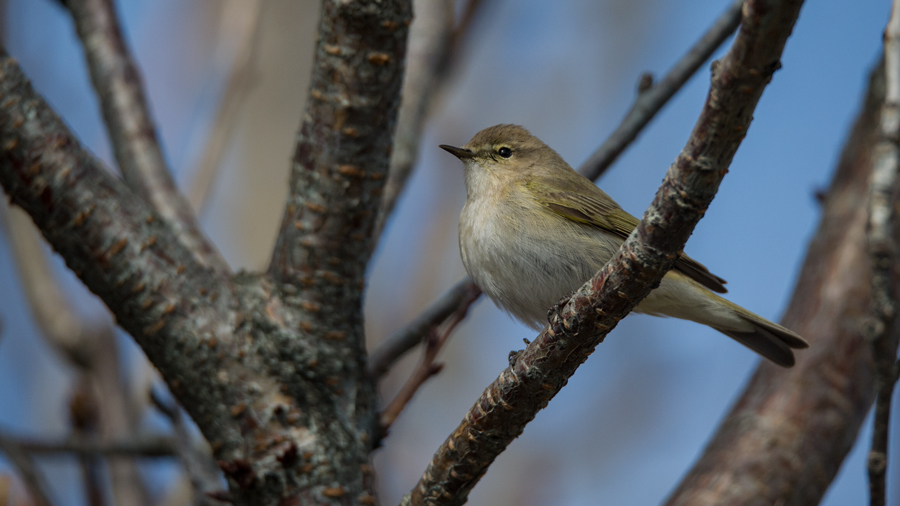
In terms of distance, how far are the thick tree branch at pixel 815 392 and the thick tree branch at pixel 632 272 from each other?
1.48 m

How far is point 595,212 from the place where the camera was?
3.55 m

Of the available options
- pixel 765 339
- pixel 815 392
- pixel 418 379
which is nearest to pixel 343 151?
pixel 418 379

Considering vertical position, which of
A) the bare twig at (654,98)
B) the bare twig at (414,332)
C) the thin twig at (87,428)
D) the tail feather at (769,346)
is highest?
the bare twig at (654,98)

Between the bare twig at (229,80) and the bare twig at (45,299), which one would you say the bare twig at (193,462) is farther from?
the bare twig at (229,80)

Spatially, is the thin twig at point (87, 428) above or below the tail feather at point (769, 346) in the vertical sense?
below

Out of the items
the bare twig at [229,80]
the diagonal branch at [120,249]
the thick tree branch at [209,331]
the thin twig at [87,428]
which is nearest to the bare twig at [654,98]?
the thick tree branch at [209,331]

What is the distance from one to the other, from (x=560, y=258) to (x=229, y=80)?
2.15 m

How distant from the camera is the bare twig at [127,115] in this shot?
335 cm

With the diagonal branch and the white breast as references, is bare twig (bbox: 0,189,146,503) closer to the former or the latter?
the diagonal branch

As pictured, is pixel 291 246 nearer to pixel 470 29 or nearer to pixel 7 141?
pixel 7 141

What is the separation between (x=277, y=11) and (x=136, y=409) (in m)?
5.41

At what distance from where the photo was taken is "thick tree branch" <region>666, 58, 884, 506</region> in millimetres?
3215

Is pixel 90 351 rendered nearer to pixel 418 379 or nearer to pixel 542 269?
pixel 418 379

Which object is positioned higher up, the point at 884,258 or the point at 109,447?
the point at 884,258
